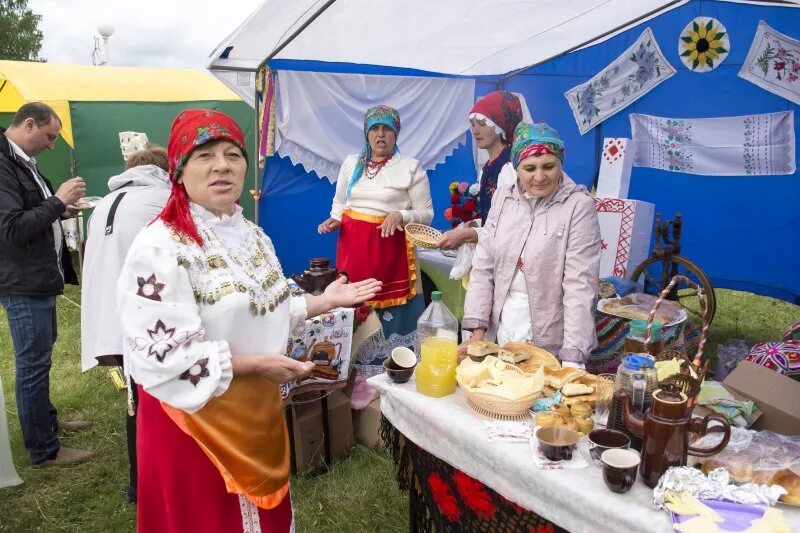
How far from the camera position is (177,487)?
1.71 m

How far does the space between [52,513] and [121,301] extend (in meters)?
2.07

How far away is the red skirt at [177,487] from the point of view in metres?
1.70

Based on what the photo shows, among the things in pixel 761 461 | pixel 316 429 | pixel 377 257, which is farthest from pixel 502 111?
pixel 761 461

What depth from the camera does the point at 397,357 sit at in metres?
2.08

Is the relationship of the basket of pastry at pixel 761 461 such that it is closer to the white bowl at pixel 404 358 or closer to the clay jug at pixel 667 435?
the clay jug at pixel 667 435

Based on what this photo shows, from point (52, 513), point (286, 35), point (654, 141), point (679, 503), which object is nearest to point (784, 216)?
point (654, 141)

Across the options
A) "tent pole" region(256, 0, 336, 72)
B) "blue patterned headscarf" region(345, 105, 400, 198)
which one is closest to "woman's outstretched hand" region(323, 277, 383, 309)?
"blue patterned headscarf" region(345, 105, 400, 198)

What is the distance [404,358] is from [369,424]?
4.80 feet

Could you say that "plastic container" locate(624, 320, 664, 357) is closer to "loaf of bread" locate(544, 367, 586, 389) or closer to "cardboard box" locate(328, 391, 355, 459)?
"loaf of bread" locate(544, 367, 586, 389)

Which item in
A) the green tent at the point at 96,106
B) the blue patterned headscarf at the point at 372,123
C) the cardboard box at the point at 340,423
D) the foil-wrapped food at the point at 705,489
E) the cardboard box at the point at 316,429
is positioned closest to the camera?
the foil-wrapped food at the point at 705,489

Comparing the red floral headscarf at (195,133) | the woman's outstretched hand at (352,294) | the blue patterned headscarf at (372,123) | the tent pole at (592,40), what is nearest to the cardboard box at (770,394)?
the woman's outstretched hand at (352,294)

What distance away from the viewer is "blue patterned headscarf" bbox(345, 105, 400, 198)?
386 cm

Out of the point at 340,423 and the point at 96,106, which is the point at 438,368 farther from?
Result: the point at 96,106

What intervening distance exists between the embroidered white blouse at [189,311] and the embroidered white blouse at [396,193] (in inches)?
91.9
